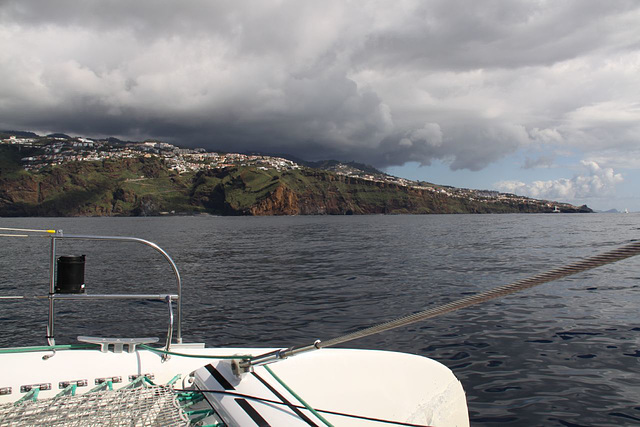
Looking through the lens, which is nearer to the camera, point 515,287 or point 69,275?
point 515,287

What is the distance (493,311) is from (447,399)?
339 inches

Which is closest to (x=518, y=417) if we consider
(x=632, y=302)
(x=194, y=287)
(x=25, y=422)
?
(x=25, y=422)

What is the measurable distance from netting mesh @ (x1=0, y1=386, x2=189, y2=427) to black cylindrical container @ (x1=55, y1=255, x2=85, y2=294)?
2092 millimetres

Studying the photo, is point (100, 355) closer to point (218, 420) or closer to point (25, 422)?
point (25, 422)

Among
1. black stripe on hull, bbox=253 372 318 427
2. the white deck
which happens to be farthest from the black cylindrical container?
black stripe on hull, bbox=253 372 318 427

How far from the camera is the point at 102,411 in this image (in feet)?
12.9

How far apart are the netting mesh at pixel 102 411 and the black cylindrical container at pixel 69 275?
2092 millimetres

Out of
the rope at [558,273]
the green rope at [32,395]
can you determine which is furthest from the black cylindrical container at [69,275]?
the rope at [558,273]

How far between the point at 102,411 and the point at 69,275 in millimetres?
2746

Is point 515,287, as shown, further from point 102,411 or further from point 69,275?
point 69,275

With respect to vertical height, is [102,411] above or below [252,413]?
below

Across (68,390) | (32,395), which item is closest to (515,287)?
(68,390)

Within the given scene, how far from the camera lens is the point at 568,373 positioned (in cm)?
797

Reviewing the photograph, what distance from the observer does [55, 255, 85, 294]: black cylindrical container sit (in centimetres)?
594
